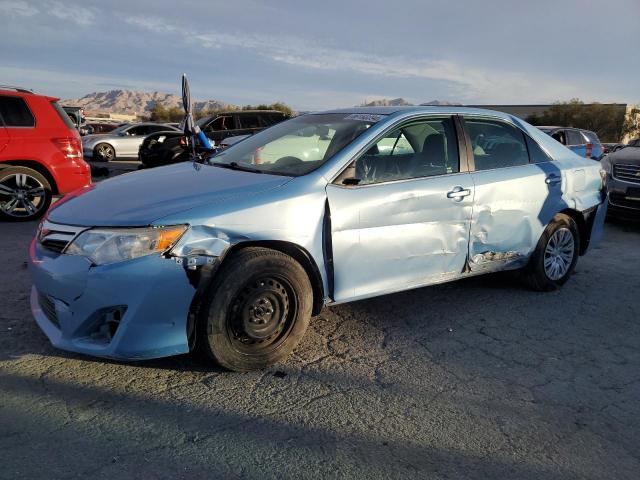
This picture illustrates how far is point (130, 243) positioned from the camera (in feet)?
9.58

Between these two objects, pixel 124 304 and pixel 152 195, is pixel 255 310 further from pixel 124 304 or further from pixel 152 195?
pixel 152 195

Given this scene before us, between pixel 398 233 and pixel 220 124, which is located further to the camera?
pixel 220 124

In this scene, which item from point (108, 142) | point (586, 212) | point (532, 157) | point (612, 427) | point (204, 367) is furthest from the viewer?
point (108, 142)

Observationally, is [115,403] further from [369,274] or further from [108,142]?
[108,142]

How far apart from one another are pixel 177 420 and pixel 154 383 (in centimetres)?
43

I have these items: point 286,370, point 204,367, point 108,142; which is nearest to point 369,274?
point 286,370

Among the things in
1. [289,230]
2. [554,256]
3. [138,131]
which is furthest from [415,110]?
[138,131]

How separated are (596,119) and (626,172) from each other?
44824 mm

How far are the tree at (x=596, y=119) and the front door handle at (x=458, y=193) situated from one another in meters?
47.1

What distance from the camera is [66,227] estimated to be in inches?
124

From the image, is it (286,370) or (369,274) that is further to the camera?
(369,274)

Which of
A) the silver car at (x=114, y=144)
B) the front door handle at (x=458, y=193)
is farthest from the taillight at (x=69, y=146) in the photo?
the silver car at (x=114, y=144)

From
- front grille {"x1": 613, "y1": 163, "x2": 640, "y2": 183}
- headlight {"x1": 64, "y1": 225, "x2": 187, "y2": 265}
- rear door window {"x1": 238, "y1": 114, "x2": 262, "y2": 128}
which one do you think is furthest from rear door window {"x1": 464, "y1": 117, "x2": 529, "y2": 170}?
rear door window {"x1": 238, "y1": 114, "x2": 262, "y2": 128}

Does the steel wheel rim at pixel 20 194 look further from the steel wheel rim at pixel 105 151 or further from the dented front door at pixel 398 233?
the steel wheel rim at pixel 105 151
